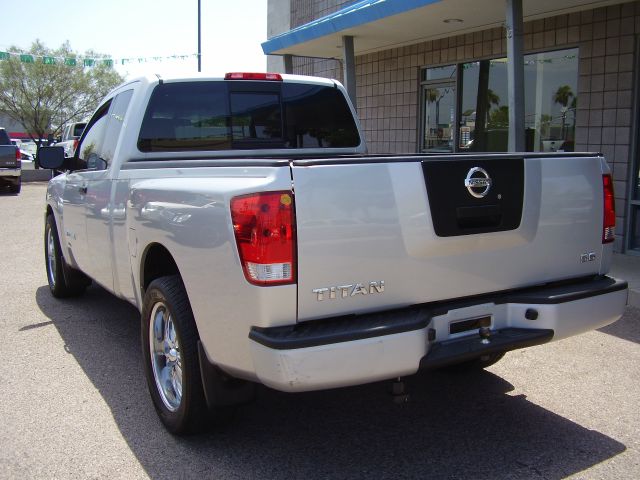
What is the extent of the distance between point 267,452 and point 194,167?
1553 millimetres

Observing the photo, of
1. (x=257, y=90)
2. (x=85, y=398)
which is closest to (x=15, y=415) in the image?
(x=85, y=398)

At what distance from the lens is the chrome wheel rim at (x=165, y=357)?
3.71m

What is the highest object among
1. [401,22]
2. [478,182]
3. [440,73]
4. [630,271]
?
[401,22]

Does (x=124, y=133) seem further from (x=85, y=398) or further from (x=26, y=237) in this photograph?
(x=26, y=237)

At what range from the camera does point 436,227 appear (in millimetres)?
3135

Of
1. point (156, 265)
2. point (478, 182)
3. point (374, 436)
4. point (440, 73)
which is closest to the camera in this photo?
point (478, 182)

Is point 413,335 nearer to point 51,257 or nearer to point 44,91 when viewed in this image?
point 51,257

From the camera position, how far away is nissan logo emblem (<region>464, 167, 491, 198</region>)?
3.24 m

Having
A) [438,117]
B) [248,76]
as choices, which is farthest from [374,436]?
[438,117]

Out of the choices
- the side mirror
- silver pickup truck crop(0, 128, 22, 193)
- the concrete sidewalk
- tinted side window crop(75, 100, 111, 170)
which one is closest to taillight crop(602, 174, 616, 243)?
the concrete sidewalk

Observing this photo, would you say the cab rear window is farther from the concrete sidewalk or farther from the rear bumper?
the concrete sidewalk

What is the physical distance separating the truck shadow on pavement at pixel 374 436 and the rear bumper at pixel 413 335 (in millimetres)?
627

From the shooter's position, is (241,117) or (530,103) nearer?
(241,117)

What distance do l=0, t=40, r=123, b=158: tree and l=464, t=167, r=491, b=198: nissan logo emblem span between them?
33501 mm
